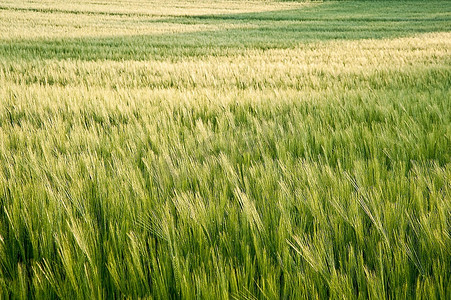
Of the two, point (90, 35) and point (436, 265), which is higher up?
point (90, 35)

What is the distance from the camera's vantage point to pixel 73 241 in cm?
82

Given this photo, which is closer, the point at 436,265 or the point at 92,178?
the point at 436,265

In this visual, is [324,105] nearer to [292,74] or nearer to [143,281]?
[143,281]

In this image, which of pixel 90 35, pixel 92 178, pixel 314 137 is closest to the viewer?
pixel 92 178

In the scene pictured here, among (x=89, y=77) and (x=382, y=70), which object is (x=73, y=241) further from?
(x=382, y=70)

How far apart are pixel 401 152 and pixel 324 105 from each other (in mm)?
989

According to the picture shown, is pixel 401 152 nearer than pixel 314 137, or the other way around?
pixel 401 152

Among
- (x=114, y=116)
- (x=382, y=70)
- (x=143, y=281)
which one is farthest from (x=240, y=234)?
(x=382, y=70)

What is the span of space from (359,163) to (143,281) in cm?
83

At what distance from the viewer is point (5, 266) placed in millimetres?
771

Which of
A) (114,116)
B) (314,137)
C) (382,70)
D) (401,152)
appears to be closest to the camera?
(401,152)

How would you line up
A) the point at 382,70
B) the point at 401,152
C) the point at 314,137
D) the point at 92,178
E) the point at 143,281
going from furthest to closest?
the point at 382,70
the point at 314,137
the point at 401,152
the point at 92,178
the point at 143,281

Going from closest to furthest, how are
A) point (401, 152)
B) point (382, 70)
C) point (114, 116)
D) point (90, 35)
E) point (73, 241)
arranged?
point (73, 241), point (401, 152), point (114, 116), point (382, 70), point (90, 35)

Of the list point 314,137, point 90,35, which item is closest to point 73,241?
point 314,137
